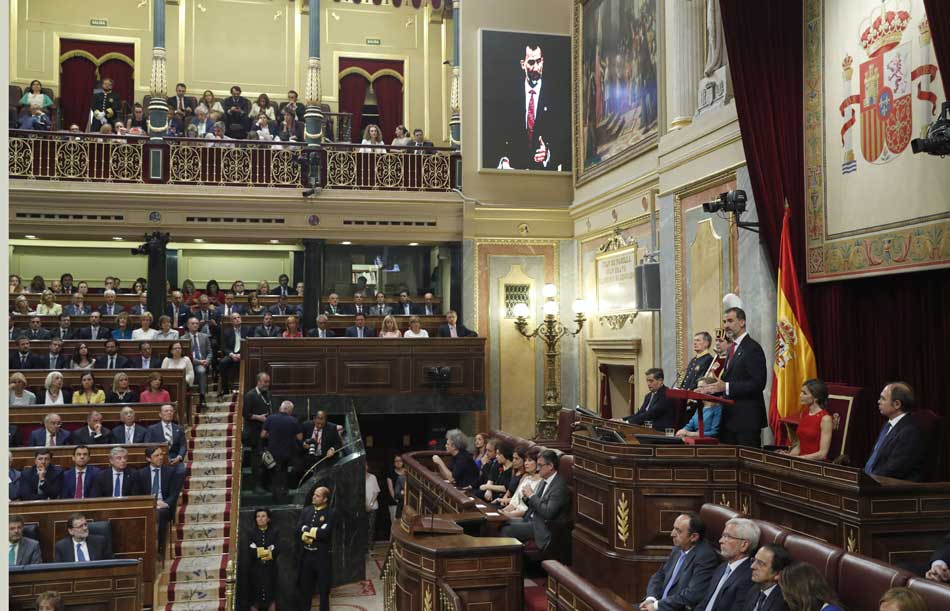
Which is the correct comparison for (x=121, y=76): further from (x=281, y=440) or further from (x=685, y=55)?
(x=685, y=55)

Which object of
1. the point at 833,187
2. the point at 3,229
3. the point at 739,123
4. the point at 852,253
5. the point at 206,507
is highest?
the point at 739,123

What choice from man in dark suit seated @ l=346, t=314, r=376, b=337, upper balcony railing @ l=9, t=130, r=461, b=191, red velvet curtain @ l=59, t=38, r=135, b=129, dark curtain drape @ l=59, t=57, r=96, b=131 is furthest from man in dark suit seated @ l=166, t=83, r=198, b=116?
man in dark suit seated @ l=346, t=314, r=376, b=337

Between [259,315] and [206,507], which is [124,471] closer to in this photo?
[206,507]

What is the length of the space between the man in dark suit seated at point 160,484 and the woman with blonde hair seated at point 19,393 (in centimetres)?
195

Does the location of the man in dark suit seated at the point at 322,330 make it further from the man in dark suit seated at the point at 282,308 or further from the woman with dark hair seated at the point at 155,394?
the woman with dark hair seated at the point at 155,394

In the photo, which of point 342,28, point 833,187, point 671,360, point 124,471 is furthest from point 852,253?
point 342,28

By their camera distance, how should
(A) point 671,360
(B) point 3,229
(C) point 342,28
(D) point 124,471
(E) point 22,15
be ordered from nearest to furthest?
(B) point 3,229 < (D) point 124,471 < (A) point 671,360 < (E) point 22,15 < (C) point 342,28

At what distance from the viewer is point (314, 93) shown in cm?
1416

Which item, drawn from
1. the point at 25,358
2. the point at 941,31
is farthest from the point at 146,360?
the point at 941,31

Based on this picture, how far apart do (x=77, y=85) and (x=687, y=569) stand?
15239mm

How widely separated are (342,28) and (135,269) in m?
5.87

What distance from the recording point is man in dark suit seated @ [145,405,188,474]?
9484 millimetres

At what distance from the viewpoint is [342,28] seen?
691 inches

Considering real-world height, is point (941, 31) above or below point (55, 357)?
above
